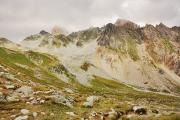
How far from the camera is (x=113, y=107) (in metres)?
40.5

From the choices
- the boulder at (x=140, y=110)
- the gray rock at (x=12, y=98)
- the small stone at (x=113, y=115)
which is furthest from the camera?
the boulder at (x=140, y=110)

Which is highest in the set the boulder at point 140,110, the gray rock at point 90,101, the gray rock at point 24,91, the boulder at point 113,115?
the gray rock at point 24,91

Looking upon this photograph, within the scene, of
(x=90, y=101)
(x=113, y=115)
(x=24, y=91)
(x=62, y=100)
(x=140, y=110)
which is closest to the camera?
(x=113, y=115)

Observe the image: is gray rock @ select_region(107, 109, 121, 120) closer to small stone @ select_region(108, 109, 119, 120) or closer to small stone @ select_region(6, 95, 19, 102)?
small stone @ select_region(108, 109, 119, 120)

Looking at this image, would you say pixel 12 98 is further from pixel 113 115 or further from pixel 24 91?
pixel 113 115

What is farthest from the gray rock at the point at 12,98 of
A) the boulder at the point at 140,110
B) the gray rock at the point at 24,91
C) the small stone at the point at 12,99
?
the boulder at the point at 140,110

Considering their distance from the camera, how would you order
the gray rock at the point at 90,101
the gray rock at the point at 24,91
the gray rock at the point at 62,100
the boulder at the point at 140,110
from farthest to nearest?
the gray rock at the point at 24,91 → the gray rock at the point at 90,101 → the gray rock at the point at 62,100 → the boulder at the point at 140,110

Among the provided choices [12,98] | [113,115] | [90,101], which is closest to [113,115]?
[113,115]

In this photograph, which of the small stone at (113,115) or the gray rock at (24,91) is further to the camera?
the gray rock at (24,91)

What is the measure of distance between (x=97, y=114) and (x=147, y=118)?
5236 millimetres

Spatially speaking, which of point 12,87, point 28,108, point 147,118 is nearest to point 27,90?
point 12,87

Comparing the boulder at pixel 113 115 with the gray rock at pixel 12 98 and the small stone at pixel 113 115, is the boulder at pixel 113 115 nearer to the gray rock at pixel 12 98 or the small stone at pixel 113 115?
the small stone at pixel 113 115

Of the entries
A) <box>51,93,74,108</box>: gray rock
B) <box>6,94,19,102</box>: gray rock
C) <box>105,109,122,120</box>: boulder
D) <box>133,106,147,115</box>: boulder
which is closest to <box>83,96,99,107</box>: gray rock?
<box>51,93,74,108</box>: gray rock

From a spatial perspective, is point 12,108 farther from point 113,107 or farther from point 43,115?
point 113,107
